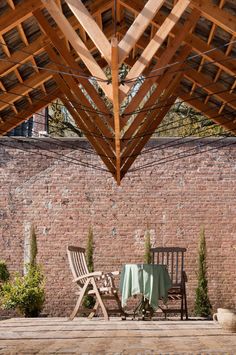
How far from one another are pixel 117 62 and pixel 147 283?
4244 millimetres

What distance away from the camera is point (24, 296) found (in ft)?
40.2

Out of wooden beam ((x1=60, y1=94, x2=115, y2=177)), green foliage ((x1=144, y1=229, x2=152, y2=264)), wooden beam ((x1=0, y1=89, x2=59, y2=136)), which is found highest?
wooden beam ((x1=0, y1=89, x2=59, y2=136))

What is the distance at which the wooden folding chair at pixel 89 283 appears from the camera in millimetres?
9711

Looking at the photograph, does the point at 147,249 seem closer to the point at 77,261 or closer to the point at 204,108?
the point at 204,108

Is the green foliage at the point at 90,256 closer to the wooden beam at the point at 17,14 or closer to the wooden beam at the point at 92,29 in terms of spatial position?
the wooden beam at the point at 17,14

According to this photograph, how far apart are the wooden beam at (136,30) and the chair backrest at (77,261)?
4.06 metres

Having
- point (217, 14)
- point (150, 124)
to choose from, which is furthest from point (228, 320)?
point (150, 124)

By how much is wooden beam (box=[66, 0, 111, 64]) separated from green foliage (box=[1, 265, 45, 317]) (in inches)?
244

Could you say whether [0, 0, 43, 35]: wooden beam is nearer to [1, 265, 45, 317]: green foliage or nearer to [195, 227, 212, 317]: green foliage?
[1, 265, 45, 317]: green foliage

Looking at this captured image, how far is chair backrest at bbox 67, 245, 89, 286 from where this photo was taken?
10165 millimetres

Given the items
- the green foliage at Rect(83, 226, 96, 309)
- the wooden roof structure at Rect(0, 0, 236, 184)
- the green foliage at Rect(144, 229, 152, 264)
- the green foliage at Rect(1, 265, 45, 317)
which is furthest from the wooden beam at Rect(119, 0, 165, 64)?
the green foliage at Rect(83, 226, 96, 309)

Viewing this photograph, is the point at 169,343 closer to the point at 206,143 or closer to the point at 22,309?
the point at 22,309

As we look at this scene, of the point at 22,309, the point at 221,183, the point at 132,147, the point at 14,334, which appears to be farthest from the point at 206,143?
the point at 14,334

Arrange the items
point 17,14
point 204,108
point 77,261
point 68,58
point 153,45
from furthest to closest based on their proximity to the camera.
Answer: point 204,108 < point 77,261 < point 68,58 < point 17,14 < point 153,45
